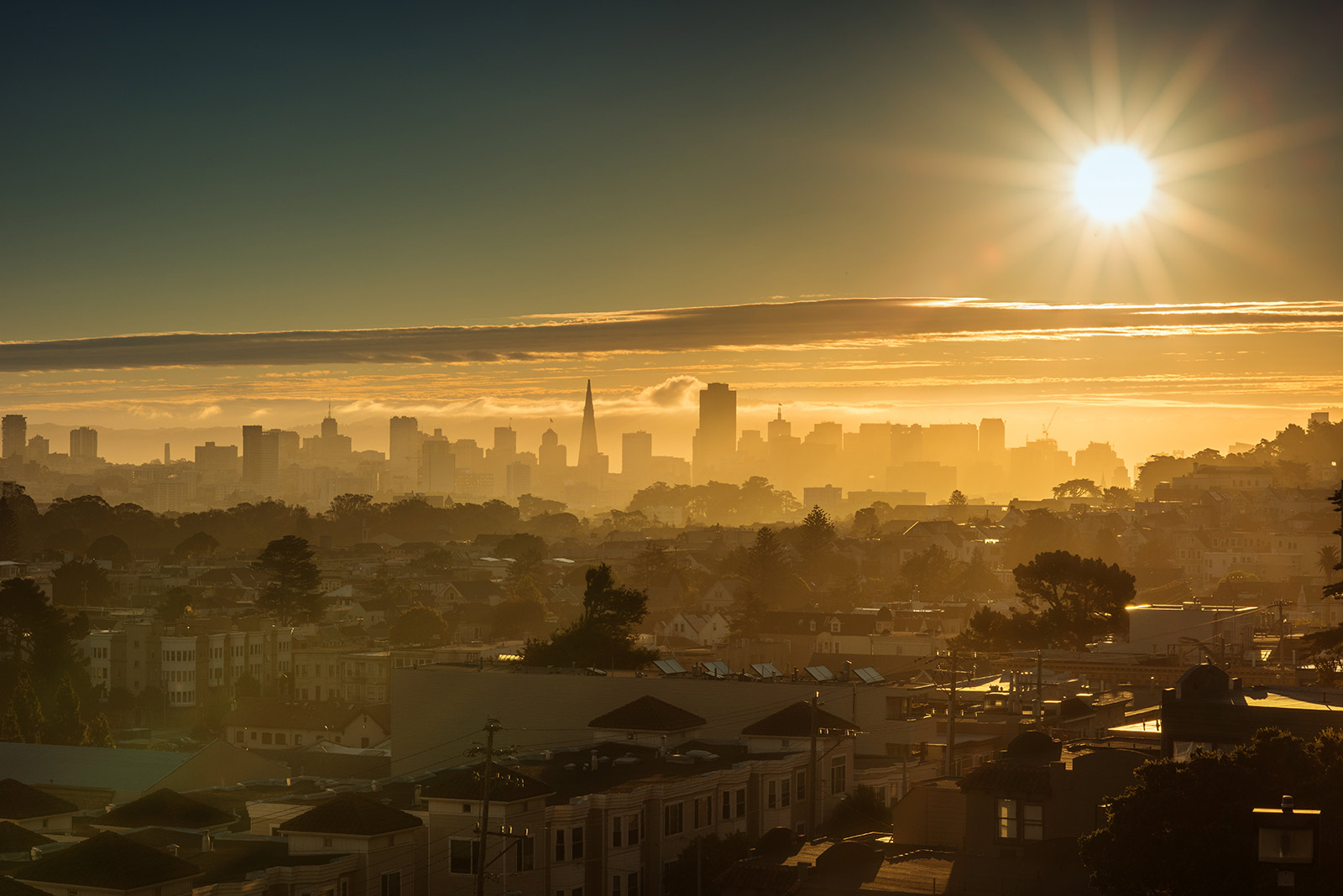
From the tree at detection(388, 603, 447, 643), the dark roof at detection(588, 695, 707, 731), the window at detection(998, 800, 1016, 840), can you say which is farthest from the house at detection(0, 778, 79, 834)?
the tree at detection(388, 603, 447, 643)

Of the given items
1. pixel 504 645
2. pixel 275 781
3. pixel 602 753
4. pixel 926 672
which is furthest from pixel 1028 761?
pixel 504 645

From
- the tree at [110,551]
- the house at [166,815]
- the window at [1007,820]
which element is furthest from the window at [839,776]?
the tree at [110,551]

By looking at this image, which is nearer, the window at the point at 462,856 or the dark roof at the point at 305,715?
the window at the point at 462,856

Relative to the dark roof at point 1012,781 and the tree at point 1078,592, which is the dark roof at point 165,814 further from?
the tree at point 1078,592

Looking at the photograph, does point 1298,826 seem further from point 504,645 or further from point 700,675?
point 504,645

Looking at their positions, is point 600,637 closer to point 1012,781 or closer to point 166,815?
point 166,815

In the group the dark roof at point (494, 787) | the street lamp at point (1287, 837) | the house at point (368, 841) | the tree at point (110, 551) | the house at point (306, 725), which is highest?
the tree at point (110, 551)

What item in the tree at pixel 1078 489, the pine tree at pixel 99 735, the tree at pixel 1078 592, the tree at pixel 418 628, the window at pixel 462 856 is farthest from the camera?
the tree at pixel 1078 489
